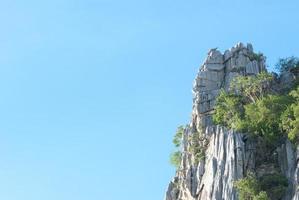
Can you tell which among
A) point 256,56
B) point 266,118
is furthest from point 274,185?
point 256,56

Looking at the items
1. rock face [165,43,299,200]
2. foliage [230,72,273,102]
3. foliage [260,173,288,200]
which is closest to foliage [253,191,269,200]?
foliage [260,173,288,200]

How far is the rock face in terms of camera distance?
6562 cm

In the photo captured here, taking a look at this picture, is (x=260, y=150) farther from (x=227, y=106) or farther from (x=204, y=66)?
(x=204, y=66)

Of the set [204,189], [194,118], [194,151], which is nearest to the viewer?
[204,189]

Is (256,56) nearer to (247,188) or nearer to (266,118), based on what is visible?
(266,118)

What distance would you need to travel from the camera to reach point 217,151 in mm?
68688

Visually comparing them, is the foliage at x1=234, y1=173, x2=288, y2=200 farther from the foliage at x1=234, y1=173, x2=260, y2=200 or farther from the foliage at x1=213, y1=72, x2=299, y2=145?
the foliage at x1=213, y1=72, x2=299, y2=145

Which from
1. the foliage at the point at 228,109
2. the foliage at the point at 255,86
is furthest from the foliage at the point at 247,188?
the foliage at the point at 255,86

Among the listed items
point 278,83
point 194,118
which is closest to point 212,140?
point 194,118

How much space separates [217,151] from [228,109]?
753 centimetres

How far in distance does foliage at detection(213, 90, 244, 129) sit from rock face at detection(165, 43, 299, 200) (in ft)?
3.10

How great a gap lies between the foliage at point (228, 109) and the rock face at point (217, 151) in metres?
0.95

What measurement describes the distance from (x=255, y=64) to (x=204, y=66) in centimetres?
450

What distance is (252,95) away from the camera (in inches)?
3039
